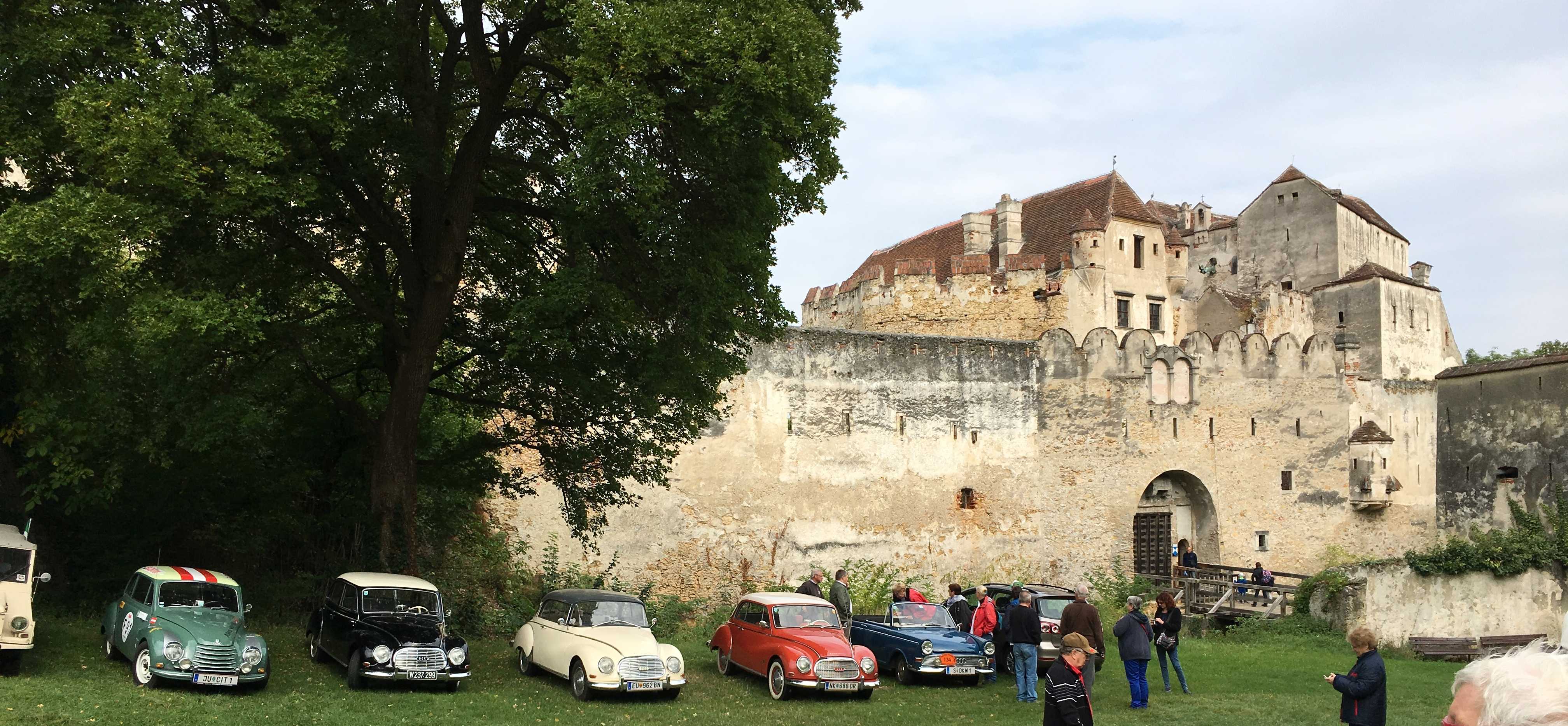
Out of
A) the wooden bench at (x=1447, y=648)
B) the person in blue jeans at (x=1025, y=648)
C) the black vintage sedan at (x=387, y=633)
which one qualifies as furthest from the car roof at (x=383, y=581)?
the wooden bench at (x=1447, y=648)

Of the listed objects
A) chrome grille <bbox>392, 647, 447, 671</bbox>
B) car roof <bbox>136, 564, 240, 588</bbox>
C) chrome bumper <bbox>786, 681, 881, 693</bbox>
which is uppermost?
car roof <bbox>136, 564, 240, 588</bbox>

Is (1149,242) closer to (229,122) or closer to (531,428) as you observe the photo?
(531,428)

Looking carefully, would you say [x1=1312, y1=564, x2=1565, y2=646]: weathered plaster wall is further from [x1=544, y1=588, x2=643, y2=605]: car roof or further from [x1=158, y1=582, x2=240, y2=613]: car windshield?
[x1=158, y1=582, x2=240, y2=613]: car windshield

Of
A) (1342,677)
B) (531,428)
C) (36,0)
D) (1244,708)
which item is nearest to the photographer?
(1342,677)

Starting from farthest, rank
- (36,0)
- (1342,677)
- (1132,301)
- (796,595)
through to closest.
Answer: (1132,301) → (796,595) → (36,0) → (1342,677)

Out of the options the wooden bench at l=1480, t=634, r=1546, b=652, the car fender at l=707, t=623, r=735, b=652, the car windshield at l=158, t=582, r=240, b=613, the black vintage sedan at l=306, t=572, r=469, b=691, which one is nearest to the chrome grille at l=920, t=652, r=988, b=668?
the car fender at l=707, t=623, r=735, b=652

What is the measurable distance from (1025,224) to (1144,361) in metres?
10.7

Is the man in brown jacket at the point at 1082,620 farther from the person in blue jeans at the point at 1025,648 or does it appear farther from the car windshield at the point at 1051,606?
the car windshield at the point at 1051,606

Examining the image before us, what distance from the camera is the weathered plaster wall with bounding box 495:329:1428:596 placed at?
2839 centimetres

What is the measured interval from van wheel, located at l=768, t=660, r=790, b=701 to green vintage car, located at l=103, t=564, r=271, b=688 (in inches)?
244

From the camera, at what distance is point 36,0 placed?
1482 centimetres

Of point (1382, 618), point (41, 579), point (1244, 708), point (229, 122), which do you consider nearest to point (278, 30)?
point (229, 122)

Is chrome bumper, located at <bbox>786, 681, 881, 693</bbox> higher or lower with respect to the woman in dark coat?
lower

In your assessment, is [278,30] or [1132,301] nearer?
[278,30]
